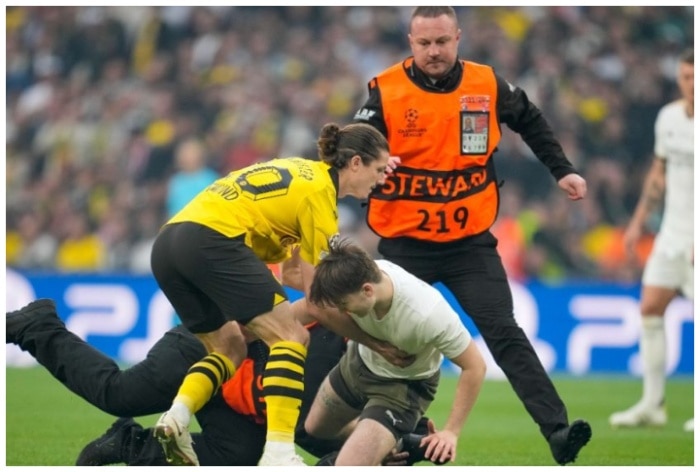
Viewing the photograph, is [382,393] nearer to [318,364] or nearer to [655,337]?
[318,364]

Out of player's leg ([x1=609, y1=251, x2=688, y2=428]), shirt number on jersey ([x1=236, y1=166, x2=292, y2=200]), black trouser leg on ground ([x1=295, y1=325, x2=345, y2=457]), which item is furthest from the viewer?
player's leg ([x1=609, y1=251, x2=688, y2=428])

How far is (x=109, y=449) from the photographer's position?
20.6 ft

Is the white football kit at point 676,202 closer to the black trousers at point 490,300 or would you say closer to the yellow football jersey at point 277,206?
the black trousers at point 490,300

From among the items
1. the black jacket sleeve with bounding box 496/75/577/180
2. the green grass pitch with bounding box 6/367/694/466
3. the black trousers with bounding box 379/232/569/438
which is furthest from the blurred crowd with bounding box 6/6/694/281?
the black trousers with bounding box 379/232/569/438

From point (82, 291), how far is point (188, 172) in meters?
1.63

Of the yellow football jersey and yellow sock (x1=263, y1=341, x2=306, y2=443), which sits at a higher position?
the yellow football jersey

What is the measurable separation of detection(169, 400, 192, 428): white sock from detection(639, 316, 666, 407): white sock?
166 inches

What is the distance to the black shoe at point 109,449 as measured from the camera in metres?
6.29

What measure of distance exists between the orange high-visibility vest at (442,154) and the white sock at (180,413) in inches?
70.8

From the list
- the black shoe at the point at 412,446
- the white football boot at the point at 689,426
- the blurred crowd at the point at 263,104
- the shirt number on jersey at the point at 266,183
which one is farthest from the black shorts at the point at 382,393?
the blurred crowd at the point at 263,104

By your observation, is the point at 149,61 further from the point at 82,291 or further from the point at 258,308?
the point at 258,308

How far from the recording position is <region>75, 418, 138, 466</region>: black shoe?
629 centimetres

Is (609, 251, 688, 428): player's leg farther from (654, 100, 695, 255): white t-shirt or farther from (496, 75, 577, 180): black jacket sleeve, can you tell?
(496, 75, 577, 180): black jacket sleeve

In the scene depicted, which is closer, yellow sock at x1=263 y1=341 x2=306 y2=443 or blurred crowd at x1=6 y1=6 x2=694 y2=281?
yellow sock at x1=263 y1=341 x2=306 y2=443
